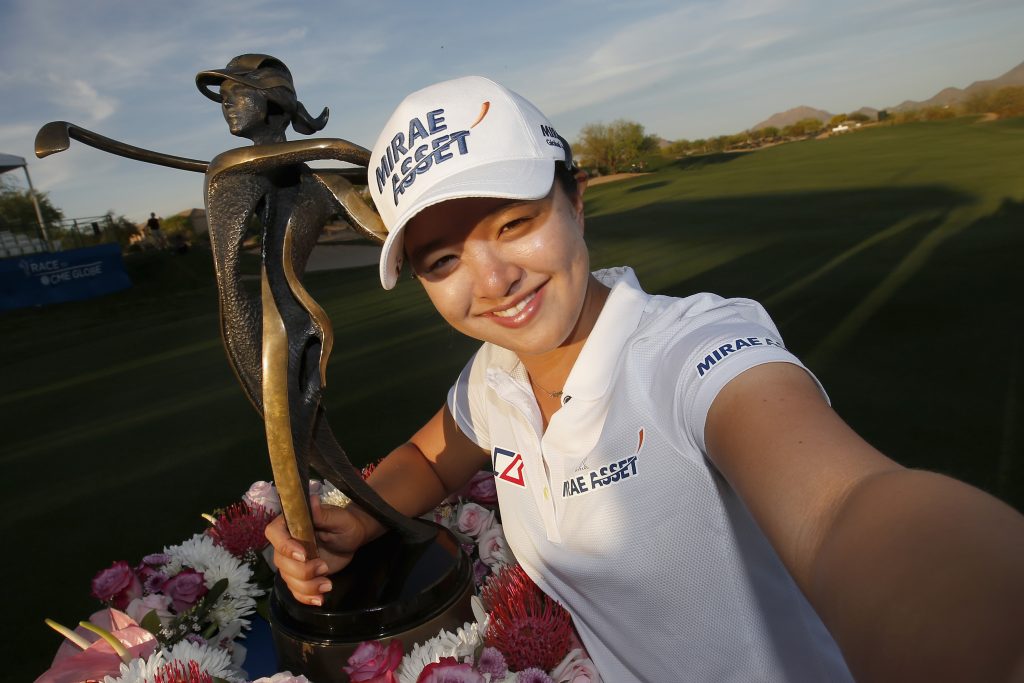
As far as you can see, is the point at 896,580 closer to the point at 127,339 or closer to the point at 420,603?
the point at 420,603

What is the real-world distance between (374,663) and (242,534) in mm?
913

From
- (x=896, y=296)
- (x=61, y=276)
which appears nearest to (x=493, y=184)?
(x=896, y=296)

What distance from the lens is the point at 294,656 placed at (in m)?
1.55

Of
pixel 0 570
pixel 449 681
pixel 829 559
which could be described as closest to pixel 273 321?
pixel 449 681

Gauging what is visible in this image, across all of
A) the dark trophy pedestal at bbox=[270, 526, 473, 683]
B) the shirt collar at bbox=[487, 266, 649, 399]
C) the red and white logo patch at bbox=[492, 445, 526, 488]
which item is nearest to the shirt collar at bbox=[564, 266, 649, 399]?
the shirt collar at bbox=[487, 266, 649, 399]

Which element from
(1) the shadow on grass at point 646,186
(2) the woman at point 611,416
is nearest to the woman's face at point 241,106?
(2) the woman at point 611,416

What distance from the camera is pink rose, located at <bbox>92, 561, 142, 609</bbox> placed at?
1.79 meters

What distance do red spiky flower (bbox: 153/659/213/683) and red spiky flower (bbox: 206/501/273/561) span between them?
0.72m

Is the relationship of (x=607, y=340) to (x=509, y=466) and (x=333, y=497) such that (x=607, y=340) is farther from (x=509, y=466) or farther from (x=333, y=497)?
(x=333, y=497)

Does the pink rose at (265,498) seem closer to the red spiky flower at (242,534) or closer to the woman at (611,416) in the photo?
the red spiky flower at (242,534)

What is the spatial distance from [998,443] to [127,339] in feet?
34.2

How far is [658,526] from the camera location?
1179mm

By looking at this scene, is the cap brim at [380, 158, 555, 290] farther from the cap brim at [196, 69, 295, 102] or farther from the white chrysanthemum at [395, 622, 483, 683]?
the white chrysanthemum at [395, 622, 483, 683]

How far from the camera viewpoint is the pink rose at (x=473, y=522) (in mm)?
2014
